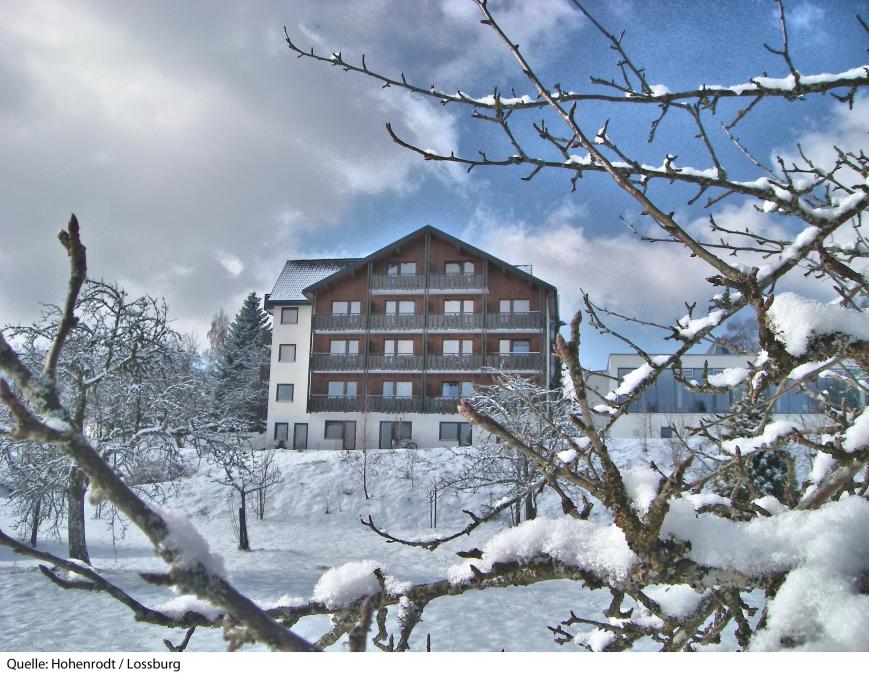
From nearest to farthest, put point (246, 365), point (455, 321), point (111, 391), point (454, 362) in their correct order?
1. point (111, 391)
2. point (455, 321)
3. point (454, 362)
4. point (246, 365)

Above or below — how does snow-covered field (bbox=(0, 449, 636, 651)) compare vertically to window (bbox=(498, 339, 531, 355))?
below

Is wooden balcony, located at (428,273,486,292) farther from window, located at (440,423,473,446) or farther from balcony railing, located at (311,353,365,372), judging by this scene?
window, located at (440,423,473,446)

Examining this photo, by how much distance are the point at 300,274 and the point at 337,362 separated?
11.4 ft

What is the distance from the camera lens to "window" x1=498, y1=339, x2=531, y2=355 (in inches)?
607

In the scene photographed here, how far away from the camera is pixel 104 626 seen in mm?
5344

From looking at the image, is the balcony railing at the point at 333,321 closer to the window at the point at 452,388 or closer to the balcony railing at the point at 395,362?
the balcony railing at the point at 395,362

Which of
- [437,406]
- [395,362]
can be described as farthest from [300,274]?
[437,406]

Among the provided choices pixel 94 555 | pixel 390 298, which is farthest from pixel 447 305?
pixel 94 555

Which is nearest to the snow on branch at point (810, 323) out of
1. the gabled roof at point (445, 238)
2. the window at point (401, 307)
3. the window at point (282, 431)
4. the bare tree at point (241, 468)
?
the bare tree at point (241, 468)

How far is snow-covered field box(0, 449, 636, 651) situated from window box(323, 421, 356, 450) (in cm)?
115

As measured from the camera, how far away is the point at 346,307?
53.7 ft

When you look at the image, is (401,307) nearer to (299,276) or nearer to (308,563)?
(299,276)

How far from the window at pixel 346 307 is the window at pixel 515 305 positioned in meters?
3.82

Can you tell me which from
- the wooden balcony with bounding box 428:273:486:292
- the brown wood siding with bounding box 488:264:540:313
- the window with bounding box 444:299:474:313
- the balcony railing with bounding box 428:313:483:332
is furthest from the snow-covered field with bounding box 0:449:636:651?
the wooden balcony with bounding box 428:273:486:292
